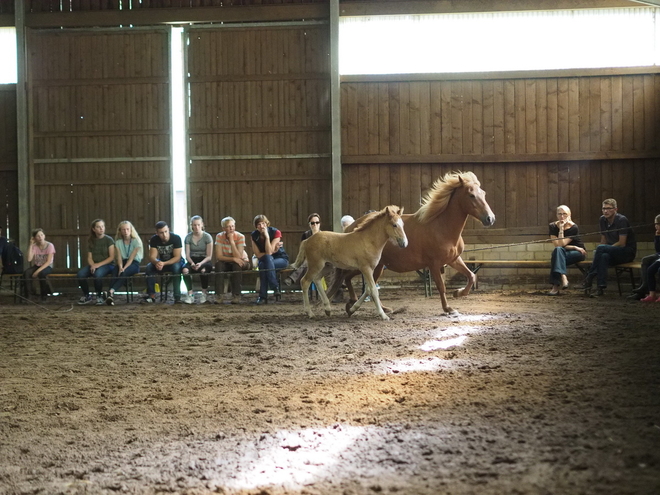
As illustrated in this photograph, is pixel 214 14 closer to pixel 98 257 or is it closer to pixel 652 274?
pixel 98 257

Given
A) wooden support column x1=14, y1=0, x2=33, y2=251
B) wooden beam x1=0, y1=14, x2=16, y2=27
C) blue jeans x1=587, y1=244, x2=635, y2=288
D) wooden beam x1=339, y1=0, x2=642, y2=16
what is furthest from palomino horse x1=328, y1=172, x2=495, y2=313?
wooden beam x1=0, y1=14, x2=16, y2=27

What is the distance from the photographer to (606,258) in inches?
401

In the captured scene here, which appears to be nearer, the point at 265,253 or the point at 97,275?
the point at 265,253

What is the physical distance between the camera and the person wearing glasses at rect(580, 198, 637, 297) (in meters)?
10.2

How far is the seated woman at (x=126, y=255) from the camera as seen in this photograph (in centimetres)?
1108

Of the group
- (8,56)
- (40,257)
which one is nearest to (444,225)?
(40,257)

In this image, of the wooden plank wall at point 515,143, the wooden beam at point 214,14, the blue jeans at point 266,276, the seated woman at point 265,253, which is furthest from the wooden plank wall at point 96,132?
the wooden plank wall at point 515,143

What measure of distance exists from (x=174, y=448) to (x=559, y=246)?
8.22 metres

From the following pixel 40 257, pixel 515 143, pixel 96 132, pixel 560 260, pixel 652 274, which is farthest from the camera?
pixel 96 132

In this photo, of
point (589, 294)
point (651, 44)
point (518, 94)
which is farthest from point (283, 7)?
point (589, 294)

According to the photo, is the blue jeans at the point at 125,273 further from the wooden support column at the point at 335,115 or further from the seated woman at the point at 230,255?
the wooden support column at the point at 335,115

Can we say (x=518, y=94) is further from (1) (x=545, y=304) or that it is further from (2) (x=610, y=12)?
(1) (x=545, y=304)

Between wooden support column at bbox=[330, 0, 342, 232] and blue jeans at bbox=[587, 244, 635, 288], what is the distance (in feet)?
14.5

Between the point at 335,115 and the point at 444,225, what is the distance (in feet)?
16.3
